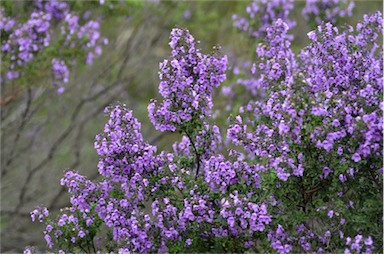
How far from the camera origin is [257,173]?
17.5 feet

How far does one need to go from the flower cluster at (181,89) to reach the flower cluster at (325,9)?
4.60 metres

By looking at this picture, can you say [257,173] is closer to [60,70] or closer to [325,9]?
[60,70]

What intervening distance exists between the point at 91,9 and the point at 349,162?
6.28 metres

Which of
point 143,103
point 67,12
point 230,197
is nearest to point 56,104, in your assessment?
point 143,103

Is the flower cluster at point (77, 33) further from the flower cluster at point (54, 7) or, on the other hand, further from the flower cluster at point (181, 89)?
the flower cluster at point (181, 89)

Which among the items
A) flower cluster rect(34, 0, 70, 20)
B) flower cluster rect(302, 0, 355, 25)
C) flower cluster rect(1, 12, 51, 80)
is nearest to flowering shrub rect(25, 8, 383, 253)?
flower cluster rect(1, 12, 51, 80)

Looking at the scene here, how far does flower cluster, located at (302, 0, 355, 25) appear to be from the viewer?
9719 mm

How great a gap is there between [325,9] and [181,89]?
17.1 feet

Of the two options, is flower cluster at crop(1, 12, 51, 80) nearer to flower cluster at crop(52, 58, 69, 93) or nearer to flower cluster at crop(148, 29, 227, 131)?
flower cluster at crop(52, 58, 69, 93)

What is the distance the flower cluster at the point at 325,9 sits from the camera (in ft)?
31.9

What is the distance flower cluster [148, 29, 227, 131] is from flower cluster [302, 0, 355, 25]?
15.1ft

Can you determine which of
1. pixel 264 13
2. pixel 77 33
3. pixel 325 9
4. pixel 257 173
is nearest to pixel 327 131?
pixel 257 173

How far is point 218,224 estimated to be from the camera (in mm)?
5133

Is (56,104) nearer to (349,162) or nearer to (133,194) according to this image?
(133,194)
